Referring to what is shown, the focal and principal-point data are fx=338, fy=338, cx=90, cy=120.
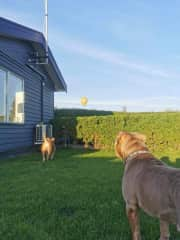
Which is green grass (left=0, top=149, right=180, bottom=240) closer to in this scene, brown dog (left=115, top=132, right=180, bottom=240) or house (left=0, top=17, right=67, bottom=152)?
brown dog (left=115, top=132, right=180, bottom=240)

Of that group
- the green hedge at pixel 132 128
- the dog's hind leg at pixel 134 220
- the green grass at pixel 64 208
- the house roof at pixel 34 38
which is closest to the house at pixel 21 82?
the house roof at pixel 34 38

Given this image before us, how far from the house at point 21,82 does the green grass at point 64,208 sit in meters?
3.77

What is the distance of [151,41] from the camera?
23.1m

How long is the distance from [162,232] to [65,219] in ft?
3.86

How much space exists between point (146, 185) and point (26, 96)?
32.5 feet

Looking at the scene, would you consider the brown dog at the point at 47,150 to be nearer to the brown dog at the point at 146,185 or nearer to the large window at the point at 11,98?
the large window at the point at 11,98

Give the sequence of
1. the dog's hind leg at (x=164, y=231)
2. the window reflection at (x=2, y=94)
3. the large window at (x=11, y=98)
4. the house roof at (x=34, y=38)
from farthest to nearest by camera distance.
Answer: the large window at (x=11, y=98) < the window reflection at (x=2, y=94) < the house roof at (x=34, y=38) < the dog's hind leg at (x=164, y=231)

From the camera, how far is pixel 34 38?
37.0ft

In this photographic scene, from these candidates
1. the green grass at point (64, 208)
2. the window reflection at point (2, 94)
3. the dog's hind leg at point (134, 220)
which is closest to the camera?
the dog's hind leg at point (134, 220)

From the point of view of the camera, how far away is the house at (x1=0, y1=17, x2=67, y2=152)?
9.81 meters

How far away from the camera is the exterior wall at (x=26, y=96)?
9.89 metres

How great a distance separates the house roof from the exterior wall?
1.35ft

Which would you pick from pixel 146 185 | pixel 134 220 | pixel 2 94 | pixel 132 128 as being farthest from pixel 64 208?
pixel 132 128

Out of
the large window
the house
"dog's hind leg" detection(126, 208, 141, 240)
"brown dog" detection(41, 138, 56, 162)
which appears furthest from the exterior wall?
"dog's hind leg" detection(126, 208, 141, 240)
